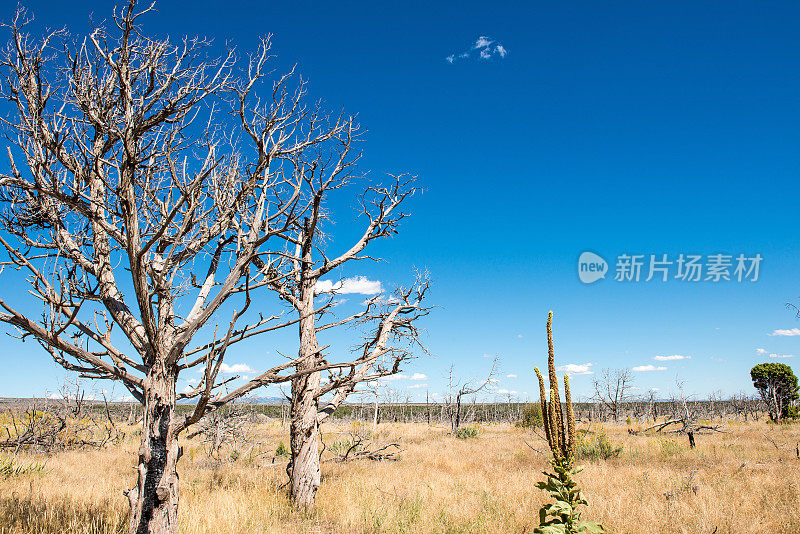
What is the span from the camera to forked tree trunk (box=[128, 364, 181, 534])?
10.9 feet

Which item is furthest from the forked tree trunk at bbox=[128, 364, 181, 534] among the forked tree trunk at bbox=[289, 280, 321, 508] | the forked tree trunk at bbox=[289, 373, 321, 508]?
the forked tree trunk at bbox=[289, 373, 321, 508]

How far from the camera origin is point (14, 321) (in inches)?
121

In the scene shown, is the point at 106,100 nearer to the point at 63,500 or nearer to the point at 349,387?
the point at 349,387

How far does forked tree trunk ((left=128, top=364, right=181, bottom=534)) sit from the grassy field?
290 centimetres

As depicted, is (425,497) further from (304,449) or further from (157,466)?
(157,466)

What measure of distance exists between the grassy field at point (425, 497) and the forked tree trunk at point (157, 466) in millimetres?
2901

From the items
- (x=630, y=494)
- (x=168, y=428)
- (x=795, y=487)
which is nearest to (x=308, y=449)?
(x=168, y=428)

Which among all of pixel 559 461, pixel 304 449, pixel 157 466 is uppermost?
pixel 157 466

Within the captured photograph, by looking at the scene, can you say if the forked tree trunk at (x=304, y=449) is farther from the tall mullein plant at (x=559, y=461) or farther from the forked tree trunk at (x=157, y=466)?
the tall mullein plant at (x=559, y=461)

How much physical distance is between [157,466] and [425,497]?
23.4 feet

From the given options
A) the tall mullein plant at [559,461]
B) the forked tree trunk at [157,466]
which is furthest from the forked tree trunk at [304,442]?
the tall mullein plant at [559,461]

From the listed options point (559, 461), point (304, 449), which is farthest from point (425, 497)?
point (559, 461)

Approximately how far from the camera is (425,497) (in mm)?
9219

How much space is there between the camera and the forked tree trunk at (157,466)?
333 centimetres
